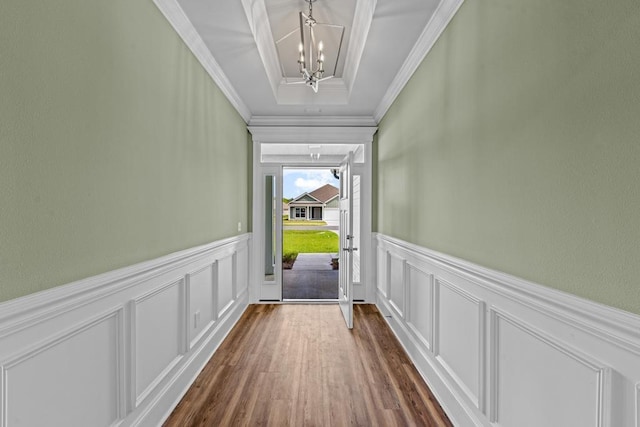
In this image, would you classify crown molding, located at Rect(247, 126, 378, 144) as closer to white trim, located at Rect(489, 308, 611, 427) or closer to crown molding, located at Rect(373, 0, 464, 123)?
crown molding, located at Rect(373, 0, 464, 123)

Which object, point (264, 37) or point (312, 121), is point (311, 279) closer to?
point (312, 121)

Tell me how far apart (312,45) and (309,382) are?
278 centimetres

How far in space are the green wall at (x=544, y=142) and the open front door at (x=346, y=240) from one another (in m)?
1.54

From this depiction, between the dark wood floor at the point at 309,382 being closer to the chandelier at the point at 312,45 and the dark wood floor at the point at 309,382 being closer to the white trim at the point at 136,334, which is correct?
the white trim at the point at 136,334

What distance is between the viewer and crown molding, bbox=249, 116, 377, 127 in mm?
4387

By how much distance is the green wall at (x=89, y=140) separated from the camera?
3.46 ft

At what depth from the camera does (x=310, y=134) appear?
4.47 metres

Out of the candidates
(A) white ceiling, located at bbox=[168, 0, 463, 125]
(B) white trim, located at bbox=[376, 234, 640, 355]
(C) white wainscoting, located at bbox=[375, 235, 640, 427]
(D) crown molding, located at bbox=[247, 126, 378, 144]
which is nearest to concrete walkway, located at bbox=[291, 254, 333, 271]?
(D) crown molding, located at bbox=[247, 126, 378, 144]

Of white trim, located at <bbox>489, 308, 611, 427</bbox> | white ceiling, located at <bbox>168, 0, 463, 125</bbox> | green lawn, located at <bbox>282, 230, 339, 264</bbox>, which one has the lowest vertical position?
green lawn, located at <bbox>282, 230, 339, 264</bbox>

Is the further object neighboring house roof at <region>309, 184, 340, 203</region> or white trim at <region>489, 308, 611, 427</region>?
neighboring house roof at <region>309, 184, 340, 203</region>

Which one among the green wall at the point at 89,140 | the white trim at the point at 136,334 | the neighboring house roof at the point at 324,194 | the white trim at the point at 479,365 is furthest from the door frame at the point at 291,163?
the neighboring house roof at the point at 324,194

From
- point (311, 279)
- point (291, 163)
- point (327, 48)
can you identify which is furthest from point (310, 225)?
point (327, 48)

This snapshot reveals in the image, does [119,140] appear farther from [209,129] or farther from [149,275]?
[209,129]

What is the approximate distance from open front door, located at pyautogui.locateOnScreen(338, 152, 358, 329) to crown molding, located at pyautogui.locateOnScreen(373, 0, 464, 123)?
2.72 feet
